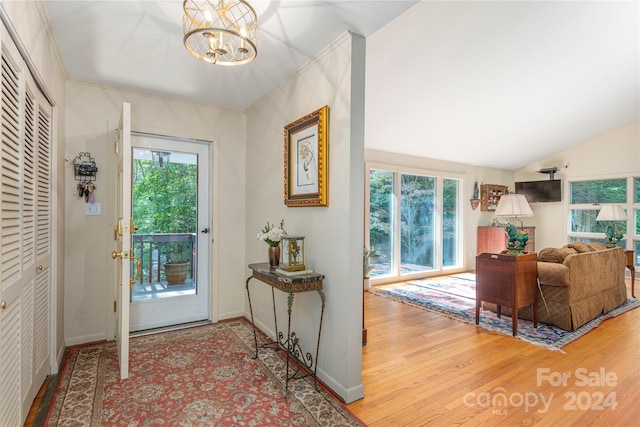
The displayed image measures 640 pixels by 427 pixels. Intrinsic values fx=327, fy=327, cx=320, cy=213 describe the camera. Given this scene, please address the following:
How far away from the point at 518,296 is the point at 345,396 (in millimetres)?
2146

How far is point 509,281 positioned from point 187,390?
3.02 metres

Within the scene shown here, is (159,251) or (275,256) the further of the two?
(159,251)

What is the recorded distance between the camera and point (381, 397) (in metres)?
2.17

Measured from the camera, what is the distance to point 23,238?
5.96 ft

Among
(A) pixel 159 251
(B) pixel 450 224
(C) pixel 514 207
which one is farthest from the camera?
(B) pixel 450 224

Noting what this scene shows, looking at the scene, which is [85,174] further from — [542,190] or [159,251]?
[542,190]

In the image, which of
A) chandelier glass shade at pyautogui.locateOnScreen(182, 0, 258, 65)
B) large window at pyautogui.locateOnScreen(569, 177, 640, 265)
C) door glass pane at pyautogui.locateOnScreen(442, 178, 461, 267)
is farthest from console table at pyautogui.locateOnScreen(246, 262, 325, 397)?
large window at pyautogui.locateOnScreen(569, 177, 640, 265)

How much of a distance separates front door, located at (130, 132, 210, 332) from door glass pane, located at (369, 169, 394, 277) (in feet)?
9.50

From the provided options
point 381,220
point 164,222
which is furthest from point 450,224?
point 164,222

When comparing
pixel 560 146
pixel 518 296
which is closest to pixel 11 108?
pixel 518 296

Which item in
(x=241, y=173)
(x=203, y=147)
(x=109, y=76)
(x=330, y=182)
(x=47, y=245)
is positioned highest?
(x=109, y=76)

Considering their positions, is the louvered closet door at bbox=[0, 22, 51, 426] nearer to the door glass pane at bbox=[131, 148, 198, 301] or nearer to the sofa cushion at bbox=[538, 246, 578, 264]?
the door glass pane at bbox=[131, 148, 198, 301]

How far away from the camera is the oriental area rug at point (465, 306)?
3.23 meters

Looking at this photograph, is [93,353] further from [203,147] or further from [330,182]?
[330,182]
